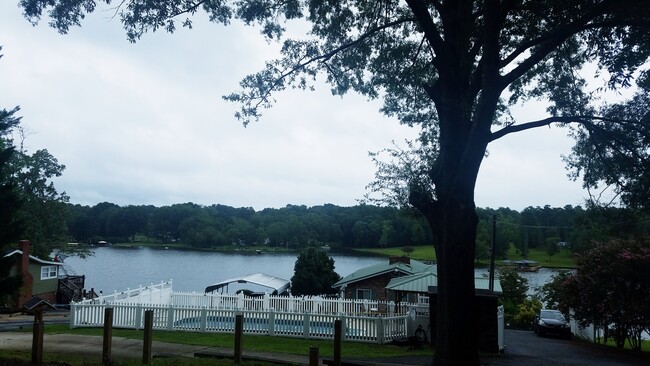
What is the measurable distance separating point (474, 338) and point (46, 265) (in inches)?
1619

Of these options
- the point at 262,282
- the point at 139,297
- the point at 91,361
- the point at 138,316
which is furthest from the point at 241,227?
the point at 91,361

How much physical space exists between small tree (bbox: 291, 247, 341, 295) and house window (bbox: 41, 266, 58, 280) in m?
18.7

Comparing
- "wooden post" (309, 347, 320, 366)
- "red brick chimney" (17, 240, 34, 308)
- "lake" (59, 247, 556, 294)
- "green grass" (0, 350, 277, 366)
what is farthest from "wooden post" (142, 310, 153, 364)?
"lake" (59, 247, 556, 294)

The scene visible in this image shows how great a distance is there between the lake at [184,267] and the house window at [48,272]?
941 cm

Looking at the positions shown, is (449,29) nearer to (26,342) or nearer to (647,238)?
(26,342)

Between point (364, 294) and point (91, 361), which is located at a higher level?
point (91, 361)

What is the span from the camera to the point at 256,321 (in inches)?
818

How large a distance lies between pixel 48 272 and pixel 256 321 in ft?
97.7

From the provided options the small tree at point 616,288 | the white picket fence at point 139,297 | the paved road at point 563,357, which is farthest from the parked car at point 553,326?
the white picket fence at point 139,297

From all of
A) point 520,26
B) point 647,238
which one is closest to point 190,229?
point 647,238

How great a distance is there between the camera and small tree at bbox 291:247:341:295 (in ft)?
135

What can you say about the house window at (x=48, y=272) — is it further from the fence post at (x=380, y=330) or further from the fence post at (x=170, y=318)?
the fence post at (x=380, y=330)

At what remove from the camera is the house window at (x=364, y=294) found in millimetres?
32531

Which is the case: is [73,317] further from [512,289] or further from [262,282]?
[512,289]
